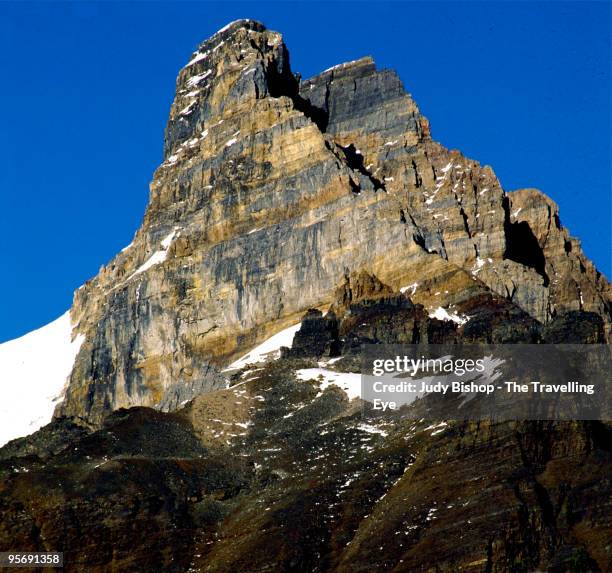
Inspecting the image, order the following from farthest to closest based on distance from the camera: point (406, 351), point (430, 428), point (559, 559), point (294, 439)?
point (406, 351) < point (294, 439) < point (430, 428) < point (559, 559)

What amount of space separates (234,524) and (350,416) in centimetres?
3064

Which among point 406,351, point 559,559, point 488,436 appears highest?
point 406,351

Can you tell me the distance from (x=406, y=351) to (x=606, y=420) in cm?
4637

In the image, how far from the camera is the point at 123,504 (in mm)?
156000

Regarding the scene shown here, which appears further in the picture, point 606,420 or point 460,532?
point 606,420

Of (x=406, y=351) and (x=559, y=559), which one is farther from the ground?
(x=406, y=351)

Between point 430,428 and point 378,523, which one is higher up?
point 430,428

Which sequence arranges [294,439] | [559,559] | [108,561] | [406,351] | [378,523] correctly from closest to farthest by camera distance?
[559,559]
[378,523]
[108,561]
[294,439]
[406,351]

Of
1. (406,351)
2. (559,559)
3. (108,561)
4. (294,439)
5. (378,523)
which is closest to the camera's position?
(559,559)

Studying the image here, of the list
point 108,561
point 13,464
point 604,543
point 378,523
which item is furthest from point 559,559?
point 13,464

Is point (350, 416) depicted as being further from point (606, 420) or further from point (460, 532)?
point (460, 532)

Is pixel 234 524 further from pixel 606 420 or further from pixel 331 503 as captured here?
pixel 606 420

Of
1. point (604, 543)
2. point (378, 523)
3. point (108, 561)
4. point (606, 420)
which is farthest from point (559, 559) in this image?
point (108, 561)

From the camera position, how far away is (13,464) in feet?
547
